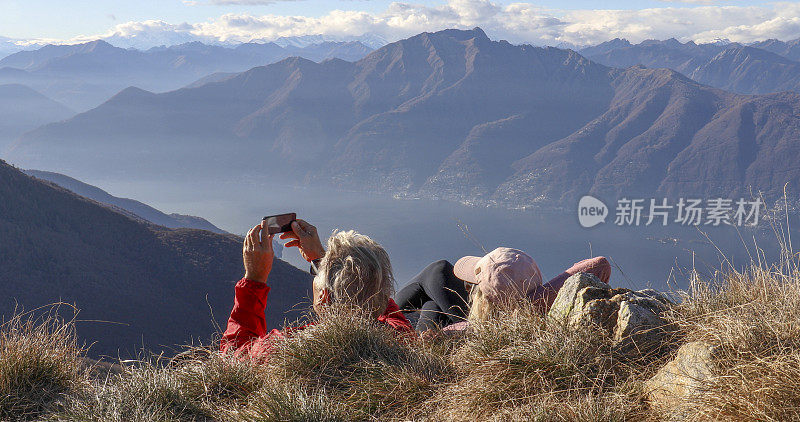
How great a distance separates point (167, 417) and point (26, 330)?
139cm

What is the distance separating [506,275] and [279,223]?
4.99ft

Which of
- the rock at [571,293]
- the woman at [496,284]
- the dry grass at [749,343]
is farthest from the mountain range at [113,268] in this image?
the dry grass at [749,343]

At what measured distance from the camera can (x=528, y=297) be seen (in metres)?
3.71

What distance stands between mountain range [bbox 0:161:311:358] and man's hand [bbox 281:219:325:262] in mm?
44830

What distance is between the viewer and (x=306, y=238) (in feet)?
12.9

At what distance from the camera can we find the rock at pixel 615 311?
2998 mm

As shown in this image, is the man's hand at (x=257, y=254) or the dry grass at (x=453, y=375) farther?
the man's hand at (x=257, y=254)

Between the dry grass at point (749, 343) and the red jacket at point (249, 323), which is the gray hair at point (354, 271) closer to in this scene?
the red jacket at point (249, 323)

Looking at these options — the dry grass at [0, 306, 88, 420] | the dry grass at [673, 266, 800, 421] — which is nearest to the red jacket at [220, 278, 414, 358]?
Result: the dry grass at [0, 306, 88, 420]

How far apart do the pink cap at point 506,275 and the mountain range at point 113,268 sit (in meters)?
45.3

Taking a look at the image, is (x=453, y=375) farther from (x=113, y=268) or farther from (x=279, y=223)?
(x=113, y=268)

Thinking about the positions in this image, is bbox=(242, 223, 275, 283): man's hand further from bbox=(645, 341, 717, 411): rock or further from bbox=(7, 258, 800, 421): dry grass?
bbox=(645, 341, 717, 411): rock

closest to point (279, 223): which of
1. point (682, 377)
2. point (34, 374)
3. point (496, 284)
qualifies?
point (496, 284)

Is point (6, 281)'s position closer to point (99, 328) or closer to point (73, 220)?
point (73, 220)
